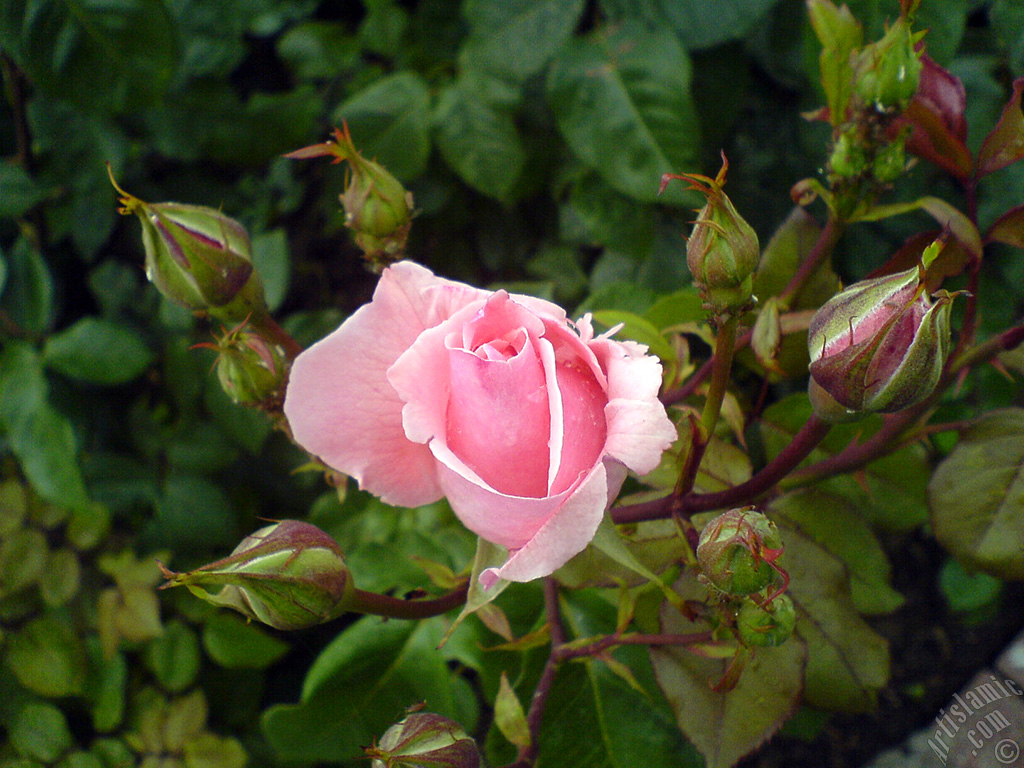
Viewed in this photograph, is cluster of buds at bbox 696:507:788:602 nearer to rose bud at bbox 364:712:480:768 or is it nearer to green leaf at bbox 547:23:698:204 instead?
rose bud at bbox 364:712:480:768

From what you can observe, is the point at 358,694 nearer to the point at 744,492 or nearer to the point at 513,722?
the point at 513,722

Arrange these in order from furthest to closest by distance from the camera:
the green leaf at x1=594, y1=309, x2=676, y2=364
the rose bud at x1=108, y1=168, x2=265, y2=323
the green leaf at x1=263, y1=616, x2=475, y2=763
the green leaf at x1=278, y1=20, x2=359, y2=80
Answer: the green leaf at x1=278, y1=20, x2=359, y2=80 < the green leaf at x1=263, y1=616, x2=475, y2=763 < the green leaf at x1=594, y1=309, x2=676, y2=364 < the rose bud at x1=108, y1=168, x2=265, y2=323

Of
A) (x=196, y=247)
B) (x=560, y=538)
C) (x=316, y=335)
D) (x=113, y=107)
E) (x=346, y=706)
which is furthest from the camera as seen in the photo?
(x=316, y=335)

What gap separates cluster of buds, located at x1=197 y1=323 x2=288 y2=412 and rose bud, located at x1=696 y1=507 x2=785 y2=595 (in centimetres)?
26

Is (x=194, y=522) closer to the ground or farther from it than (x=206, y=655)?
farther from it

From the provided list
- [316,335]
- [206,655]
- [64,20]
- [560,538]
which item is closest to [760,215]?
[316,335]

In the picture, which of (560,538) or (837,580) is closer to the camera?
(560,538)

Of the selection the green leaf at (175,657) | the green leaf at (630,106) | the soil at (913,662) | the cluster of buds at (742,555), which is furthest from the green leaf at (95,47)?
the soil at (913,662)

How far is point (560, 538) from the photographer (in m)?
0.28

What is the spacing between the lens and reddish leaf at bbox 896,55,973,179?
Result: 444 mm

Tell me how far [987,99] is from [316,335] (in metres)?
0.76

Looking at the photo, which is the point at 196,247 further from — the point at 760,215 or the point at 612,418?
the point at 760,215

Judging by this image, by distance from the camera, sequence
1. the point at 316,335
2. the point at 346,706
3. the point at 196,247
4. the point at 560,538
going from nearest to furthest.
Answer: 1. the point at 560,538
2. the point at 196,247
3. the point at 346,706
4. the point at 316,335

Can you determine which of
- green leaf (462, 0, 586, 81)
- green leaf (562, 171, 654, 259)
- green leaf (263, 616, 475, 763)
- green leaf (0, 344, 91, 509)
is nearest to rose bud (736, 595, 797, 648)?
green leaf (263, 616, 475, 763)
